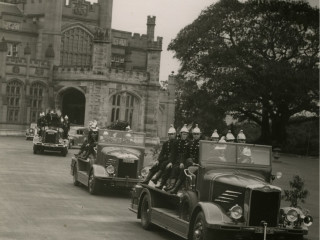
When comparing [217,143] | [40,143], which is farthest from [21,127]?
[217,143]

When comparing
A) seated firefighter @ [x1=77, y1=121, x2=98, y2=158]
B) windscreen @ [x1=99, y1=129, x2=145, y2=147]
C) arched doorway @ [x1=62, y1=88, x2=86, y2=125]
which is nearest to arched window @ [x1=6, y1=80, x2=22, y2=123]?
arched doorway @ [x1=62, y1=88, x2=86, y2=125]

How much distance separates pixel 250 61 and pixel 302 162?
8721mm

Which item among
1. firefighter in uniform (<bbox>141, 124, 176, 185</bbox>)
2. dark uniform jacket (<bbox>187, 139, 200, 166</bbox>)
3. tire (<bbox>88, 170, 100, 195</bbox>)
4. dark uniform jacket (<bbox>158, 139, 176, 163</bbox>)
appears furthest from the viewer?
tire (<bbox>88, 170, 100, 195</bbox>)

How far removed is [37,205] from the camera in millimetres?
16094

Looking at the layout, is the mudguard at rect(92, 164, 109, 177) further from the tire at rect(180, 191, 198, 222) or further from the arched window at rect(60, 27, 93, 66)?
the arched window at rect(60, 27, 93, 66)

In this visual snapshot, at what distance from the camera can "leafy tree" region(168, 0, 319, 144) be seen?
1113 inches

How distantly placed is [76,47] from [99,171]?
167 ft

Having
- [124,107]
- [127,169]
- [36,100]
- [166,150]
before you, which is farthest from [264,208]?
[36,100]

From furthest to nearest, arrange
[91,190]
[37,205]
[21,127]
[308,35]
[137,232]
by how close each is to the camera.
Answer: [21,127], [308,35], [91,190], [37,205], [137,232]

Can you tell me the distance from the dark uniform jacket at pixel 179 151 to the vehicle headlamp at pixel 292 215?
2.85m

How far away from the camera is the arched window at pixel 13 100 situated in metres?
57.8

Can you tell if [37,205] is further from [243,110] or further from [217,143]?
[243,110]

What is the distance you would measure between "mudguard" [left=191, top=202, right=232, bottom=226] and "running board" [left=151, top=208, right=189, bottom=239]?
2.27 feet

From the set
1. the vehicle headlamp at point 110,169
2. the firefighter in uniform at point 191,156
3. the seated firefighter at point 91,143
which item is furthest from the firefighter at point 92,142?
the firefighter in uniform at point 191,156
